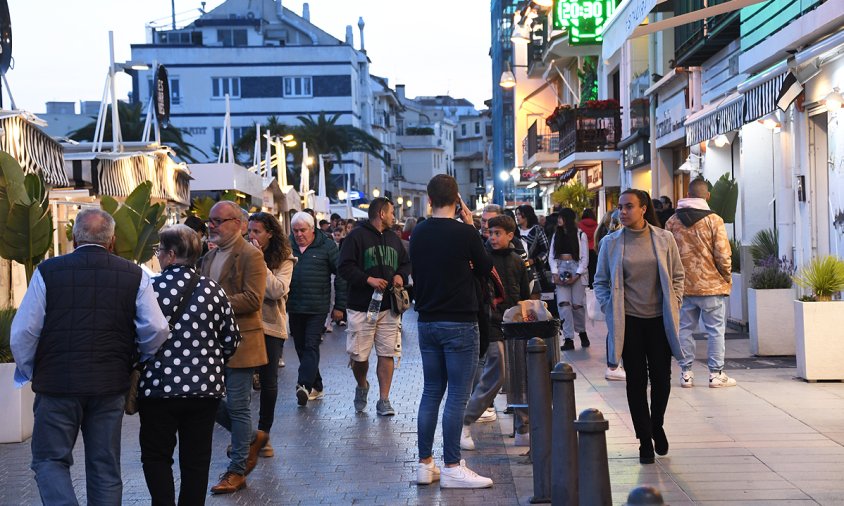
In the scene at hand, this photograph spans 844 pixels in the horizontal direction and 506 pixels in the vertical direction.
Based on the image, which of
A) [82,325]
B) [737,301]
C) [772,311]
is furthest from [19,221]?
[737,301]

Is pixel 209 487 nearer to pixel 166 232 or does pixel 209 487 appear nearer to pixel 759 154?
pixel 166 232

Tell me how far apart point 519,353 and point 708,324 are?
3.72 meters

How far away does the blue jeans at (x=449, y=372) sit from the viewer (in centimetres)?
771

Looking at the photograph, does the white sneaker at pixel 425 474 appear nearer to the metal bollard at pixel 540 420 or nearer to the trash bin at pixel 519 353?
the metal bollard at pixel 540 420

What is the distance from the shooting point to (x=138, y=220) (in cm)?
1420

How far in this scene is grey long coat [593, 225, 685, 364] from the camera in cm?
832

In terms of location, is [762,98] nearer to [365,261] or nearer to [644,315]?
[365,261]

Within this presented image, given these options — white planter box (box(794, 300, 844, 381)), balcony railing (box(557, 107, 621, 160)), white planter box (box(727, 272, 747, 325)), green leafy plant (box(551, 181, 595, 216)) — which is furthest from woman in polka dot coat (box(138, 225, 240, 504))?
green leafy plant (box(551, 181, 595, 216))

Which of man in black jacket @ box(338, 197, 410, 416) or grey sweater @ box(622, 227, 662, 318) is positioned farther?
man in black jacket @ box(338, 197, 410, 416)

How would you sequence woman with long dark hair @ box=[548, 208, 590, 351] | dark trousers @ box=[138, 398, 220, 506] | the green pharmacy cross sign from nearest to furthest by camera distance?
1. dark trousers @ box=[138, 398, 220, 506]
2. woman with long dark hair @ box=[548, 208, 590, 351]
3. the green pharmacy cross sign

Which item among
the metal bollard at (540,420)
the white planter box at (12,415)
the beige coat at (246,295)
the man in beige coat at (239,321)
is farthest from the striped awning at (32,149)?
the metal bollard at (540,420)

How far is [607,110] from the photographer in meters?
34.1

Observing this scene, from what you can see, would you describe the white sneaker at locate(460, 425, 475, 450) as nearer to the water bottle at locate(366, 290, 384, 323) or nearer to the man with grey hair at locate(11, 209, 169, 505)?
the water bottle at locate(366, 290, 384, 323)

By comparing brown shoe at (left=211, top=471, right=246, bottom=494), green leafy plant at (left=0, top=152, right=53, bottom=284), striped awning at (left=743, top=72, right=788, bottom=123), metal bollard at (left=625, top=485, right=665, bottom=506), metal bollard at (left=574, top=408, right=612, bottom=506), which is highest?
striped awning at (left=743, top=72, right=788, bottom=123)
